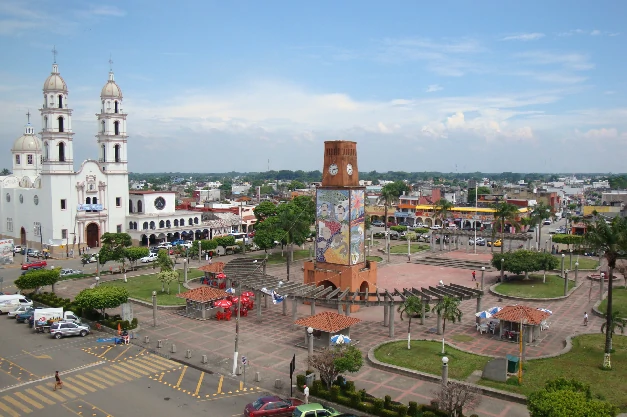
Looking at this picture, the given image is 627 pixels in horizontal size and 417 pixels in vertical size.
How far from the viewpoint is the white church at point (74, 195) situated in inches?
2810

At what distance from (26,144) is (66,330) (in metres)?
61.1

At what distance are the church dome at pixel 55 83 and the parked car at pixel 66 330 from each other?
1792 inches

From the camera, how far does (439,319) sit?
120ft

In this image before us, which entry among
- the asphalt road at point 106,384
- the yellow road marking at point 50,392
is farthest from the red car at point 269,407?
the yellow road marking at point 50,392

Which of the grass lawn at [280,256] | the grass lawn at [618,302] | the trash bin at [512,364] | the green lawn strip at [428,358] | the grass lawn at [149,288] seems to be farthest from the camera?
the grass lawn at [280,256]

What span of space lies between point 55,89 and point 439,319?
6004cm

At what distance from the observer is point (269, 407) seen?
2352 cm

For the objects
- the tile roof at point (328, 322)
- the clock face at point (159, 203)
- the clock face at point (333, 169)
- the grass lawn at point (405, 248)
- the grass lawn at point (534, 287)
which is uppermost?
the clock face at point (333, 169)

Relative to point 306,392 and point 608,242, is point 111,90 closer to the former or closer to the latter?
point 306,392

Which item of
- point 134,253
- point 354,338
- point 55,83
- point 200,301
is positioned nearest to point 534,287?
point 354,338

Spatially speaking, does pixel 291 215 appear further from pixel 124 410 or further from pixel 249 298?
pixel 124 410

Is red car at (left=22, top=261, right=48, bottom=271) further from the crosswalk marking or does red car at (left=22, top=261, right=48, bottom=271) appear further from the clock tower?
the crosswalk marking

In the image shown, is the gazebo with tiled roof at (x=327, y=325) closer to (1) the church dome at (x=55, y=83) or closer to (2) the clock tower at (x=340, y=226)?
(2) the clock tower at (x=340, y=226)

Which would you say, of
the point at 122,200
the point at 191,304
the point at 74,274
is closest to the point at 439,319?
the point at 191,304
